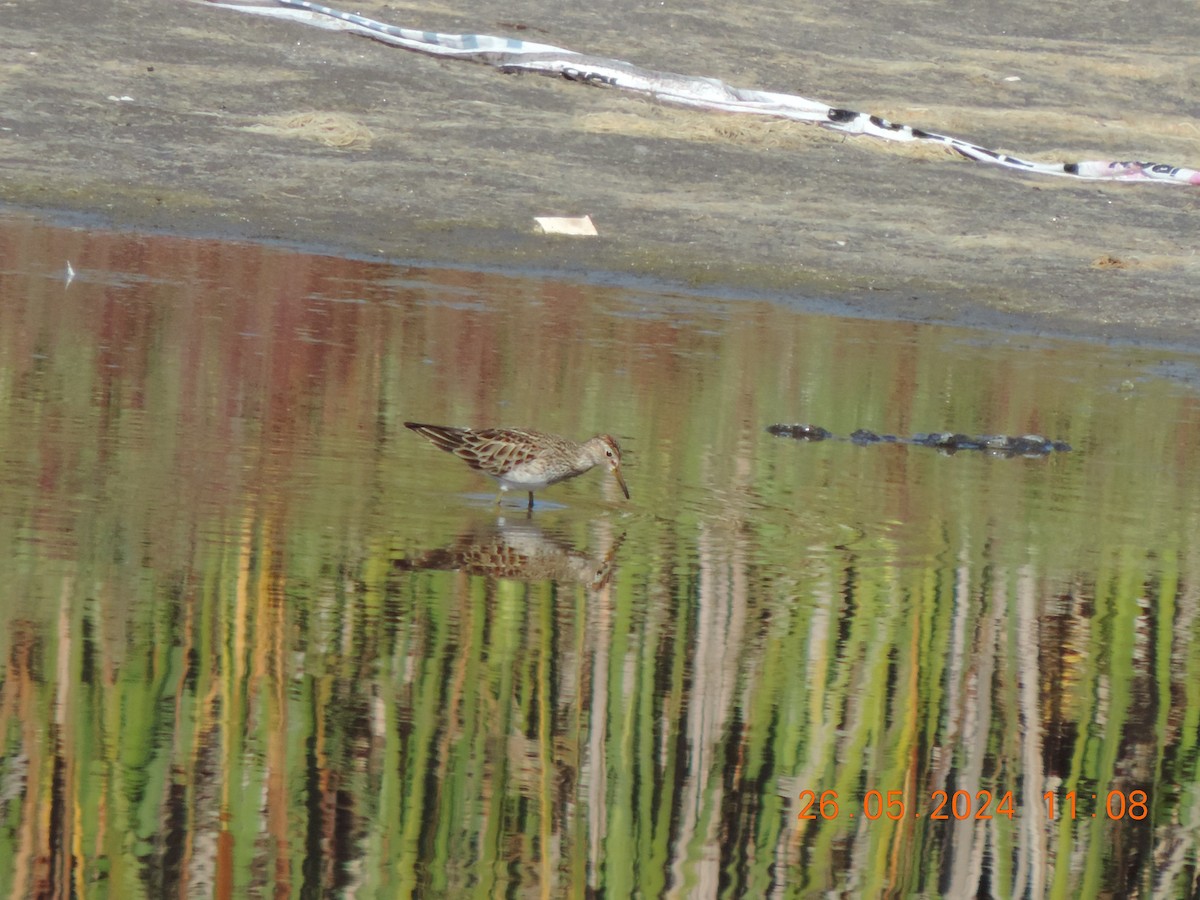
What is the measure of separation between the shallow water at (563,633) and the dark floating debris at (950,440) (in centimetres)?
12

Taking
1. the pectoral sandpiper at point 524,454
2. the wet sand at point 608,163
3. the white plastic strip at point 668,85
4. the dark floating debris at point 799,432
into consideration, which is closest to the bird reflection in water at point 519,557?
the pectoral sandpiper at point 524,454

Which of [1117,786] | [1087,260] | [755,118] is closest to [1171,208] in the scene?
[1087,260]

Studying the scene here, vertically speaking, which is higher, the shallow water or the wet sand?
the wet sand

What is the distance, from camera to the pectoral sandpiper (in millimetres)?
7375

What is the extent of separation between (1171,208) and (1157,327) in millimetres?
3954

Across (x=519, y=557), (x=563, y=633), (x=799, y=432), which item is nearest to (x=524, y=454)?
(x=519, y=557)

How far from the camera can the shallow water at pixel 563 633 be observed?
14.0ft

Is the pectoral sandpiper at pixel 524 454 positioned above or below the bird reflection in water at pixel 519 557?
above

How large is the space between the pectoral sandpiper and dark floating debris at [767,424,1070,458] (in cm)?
165

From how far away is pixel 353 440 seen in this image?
8.06 m
